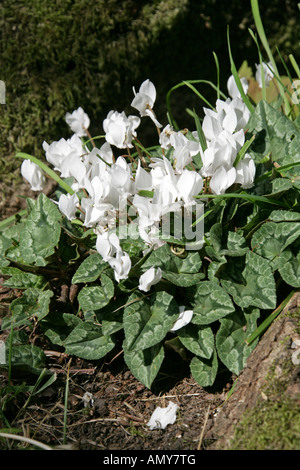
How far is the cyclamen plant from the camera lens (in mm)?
1609

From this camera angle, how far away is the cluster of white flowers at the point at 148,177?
5.16ft

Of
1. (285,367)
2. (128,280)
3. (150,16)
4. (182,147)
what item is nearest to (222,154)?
(182,147)

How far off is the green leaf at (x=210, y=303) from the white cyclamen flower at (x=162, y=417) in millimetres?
301

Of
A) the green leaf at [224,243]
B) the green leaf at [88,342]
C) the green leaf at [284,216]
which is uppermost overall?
the green leaf at [284,216]

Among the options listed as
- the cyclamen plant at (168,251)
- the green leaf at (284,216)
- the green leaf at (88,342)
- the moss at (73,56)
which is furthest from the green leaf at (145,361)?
the moss at (73,56)

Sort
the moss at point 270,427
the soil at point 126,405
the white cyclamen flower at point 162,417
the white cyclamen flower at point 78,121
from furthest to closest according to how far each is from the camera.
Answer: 1. the white cyclamen flower at point 78,121
2. the white cyclamen flower at point 162,417
3. the soil at point 126,405
4. the moss at point 270,427

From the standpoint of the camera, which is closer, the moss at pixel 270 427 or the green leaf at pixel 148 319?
the moss at pixel 270 427

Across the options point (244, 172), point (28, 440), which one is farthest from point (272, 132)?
point (28, 440)

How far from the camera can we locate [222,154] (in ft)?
5.22

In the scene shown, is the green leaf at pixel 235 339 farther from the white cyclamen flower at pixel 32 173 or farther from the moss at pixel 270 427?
the white cyclamen flower at pixel 32 173

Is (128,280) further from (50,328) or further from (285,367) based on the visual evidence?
(285,367)

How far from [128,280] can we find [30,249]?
416 mm

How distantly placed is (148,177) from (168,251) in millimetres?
272

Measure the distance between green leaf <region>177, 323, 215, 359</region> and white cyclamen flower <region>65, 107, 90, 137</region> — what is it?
3.39 feet
